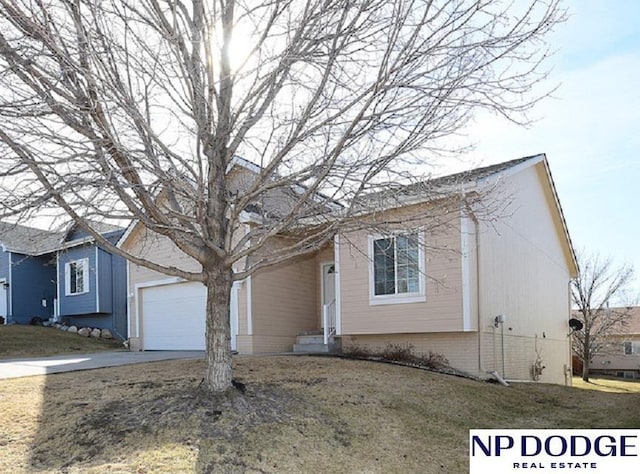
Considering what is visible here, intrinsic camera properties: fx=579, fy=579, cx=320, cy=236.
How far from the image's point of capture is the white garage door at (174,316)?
54.6 feet

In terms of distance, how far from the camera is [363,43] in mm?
7617

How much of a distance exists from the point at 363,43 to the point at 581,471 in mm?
5757

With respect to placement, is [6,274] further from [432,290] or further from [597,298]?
[597,298]

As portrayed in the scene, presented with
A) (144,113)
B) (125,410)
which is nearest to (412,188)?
(144,113)

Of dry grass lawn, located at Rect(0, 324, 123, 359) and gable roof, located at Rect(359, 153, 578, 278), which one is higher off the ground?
gable roof, located at Rect(359, 153, 578, 278)

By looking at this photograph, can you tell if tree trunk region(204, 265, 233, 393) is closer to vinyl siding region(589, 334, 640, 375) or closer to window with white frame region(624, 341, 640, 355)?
vinyl siding region(589, 334, 640, 375)

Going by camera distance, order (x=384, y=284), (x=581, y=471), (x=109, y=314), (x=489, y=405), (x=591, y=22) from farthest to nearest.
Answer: (x=109, y=314), (x=384, y=284), (x=489, y=405), (x=591, y=22), (x=581, y=471)

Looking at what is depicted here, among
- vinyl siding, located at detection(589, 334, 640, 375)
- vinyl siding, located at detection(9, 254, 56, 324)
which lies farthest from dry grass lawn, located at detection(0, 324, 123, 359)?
vinyl siding, located at detection(589, 334, 640, 375)

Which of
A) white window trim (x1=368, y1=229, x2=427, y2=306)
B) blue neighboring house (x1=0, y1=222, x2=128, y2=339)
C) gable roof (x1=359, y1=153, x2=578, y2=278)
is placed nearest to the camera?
gable roof (x1=359, y1=153, x2=578, y2=278)

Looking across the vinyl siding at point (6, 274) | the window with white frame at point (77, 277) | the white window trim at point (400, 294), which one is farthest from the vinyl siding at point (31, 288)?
the white window trim at point (400, 294)

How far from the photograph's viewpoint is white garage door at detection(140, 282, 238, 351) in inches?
655

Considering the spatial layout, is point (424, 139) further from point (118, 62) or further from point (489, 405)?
point (489, 405)

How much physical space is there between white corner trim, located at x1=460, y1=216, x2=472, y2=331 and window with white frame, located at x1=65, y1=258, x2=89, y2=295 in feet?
56.2

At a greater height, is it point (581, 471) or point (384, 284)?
point (384, 284)
